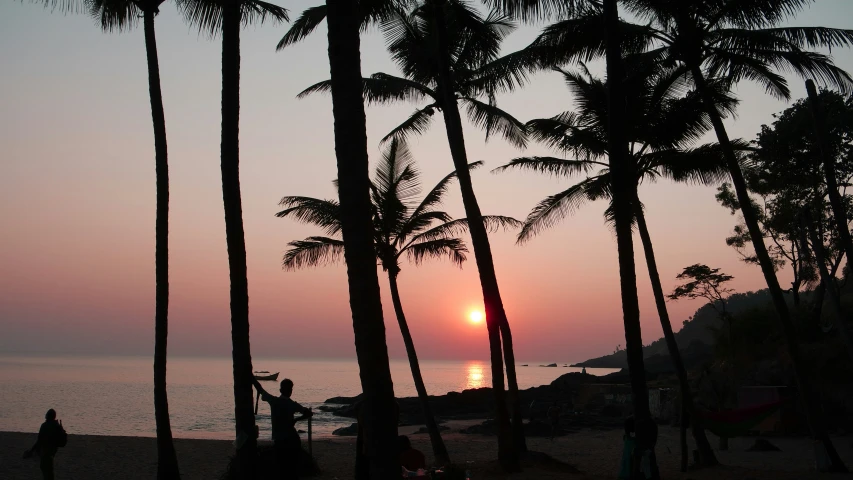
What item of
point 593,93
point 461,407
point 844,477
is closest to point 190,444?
point 593,93

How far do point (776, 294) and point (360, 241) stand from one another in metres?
11.7

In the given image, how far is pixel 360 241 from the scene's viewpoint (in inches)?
236

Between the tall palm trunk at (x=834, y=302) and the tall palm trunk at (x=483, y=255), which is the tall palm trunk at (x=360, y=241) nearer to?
the tall palm trunk at (x=483, y=255)

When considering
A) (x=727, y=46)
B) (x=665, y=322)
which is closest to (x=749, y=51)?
(x=727, y=46)

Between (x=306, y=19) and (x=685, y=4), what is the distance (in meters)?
8.48

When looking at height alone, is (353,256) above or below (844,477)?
above

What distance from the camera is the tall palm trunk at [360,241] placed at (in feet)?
18.9

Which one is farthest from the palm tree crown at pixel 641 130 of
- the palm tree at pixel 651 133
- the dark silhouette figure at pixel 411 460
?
the dark silhouette figure at pixel 411 460

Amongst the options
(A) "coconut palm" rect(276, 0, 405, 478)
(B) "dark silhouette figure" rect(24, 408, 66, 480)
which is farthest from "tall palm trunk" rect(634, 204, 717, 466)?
(B) "dark silhouette figure" rect(24, 408, 66, 480)

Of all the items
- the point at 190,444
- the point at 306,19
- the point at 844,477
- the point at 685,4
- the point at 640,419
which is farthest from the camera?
the point at 190,444

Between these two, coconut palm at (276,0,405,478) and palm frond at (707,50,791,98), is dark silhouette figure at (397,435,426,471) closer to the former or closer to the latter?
coconut palm at (276,0,405,478)

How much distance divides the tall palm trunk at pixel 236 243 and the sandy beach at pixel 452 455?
241 inches

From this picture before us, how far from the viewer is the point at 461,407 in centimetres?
4984

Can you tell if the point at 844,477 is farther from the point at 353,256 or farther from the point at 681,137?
the point at 353,256
